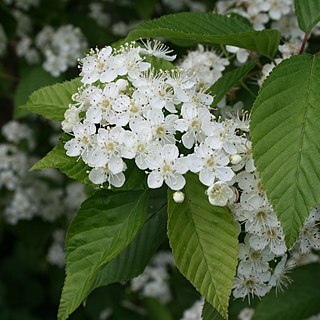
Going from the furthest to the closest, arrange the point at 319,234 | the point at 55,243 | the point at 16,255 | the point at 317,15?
the point at 16,255 → the point at 55,243 → the point at 317,15 → the point at 319,234

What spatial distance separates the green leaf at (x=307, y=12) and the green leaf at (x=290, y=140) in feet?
0.95

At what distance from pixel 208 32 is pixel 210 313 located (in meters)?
0.86

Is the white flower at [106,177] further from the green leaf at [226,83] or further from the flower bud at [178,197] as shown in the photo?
the green leaf at [226,83]

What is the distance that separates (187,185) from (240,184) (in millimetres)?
143

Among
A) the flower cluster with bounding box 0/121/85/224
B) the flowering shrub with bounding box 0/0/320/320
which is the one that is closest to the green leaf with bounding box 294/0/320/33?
the flowering shrub with bounding box 0/0/320/320

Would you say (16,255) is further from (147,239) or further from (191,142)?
(191,142)

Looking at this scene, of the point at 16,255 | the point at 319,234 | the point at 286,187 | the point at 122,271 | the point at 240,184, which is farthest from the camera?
the point at 16,255

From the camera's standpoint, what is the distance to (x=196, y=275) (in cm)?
175

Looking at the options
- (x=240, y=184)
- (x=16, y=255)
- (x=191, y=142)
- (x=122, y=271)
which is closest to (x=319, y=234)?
(x=240, y=184)

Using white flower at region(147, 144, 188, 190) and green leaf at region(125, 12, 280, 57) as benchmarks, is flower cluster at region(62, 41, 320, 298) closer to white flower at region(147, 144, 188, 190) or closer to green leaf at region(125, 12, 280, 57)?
white flower at region(147, 144, 188, 190)

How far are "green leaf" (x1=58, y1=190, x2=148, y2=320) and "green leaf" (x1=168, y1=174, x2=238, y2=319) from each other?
13cm

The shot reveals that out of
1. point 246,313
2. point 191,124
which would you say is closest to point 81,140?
point 191,124

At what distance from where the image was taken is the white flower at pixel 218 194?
1.74 meters

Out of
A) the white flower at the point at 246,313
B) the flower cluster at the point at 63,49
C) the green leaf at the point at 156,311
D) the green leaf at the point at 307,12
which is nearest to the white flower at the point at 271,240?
the green leaf at the point at 307,12
